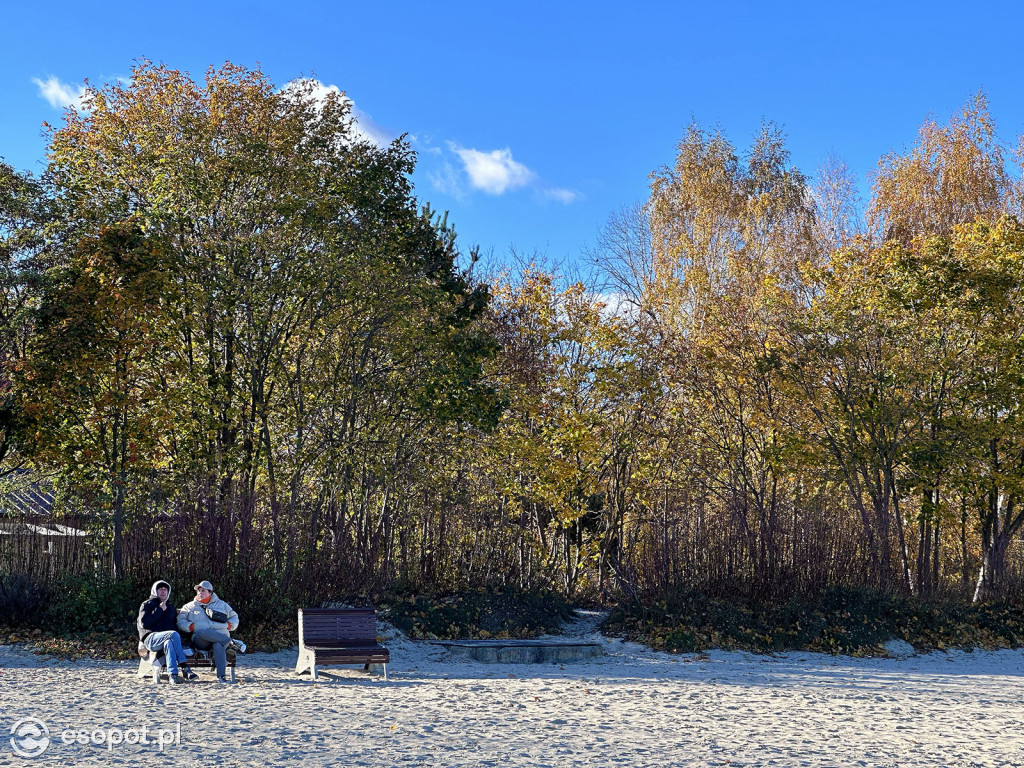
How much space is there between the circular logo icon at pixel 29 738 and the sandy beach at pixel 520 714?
0.05 m

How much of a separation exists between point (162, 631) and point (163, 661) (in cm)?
28

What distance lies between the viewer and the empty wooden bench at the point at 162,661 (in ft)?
30.3

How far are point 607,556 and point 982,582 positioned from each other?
6.72m

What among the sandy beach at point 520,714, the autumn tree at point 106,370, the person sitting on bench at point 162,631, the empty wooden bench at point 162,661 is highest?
the autumn tree at point 106,370

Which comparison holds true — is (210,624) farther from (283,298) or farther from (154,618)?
(283,298)

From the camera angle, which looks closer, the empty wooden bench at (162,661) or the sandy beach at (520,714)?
the sandy beach at (520,714)

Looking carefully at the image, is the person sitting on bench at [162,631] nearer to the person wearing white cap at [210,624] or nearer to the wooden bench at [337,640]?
the person wearing white cap at [210,624]

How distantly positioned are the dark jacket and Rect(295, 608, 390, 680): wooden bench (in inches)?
48.9

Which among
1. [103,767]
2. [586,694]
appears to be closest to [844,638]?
[586,694]

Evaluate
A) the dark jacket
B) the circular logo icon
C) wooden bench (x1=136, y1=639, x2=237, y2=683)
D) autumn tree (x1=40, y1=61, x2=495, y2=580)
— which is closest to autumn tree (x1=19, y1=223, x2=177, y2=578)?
autumn tree (x1=40, y1=61, x2=495, y2=580)

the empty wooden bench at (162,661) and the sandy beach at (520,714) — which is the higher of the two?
the empty wooden bench at (162,661)

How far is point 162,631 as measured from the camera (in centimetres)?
938

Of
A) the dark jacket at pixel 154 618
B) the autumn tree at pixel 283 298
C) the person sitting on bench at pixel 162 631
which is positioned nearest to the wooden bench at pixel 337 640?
the person sitting on bench at pixel 162 631

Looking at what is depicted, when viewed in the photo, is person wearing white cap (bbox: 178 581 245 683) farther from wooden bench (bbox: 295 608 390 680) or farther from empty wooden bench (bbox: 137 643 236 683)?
wooden bench (bbox: 295 608 390 680)
